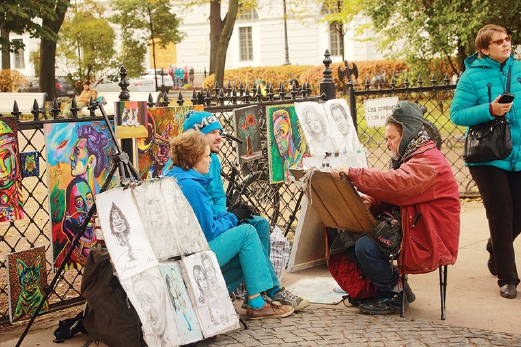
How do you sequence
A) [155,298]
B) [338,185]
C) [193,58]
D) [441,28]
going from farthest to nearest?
1. [193,58]
2. [441,28]
3. [338,185]
4. [155,298]

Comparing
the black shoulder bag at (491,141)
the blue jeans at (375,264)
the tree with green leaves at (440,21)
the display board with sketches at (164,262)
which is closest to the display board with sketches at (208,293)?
the display board with sketches at (164,262)

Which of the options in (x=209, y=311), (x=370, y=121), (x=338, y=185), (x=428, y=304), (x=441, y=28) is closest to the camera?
(x=209, y=311)

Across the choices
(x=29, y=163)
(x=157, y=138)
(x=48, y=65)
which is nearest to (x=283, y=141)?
(x=157, y=138)

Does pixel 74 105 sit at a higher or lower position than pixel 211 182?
higher

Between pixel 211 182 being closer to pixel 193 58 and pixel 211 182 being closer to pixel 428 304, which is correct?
pixel 428 304

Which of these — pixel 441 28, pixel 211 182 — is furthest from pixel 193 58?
pixel 211 182

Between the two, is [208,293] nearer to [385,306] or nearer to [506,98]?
[385,306]

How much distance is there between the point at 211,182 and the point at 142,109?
79cm

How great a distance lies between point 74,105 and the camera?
507cm

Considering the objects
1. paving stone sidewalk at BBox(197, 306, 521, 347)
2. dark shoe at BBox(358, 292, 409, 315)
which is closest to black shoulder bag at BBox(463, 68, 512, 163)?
dark shoe at BBox(358, 292, 409, 315)

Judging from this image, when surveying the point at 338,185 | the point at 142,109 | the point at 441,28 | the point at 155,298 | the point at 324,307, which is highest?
the point at 441,28

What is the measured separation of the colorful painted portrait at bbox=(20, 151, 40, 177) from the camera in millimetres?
4691

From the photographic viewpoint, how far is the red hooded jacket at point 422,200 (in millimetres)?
4676

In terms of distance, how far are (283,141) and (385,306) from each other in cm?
223
